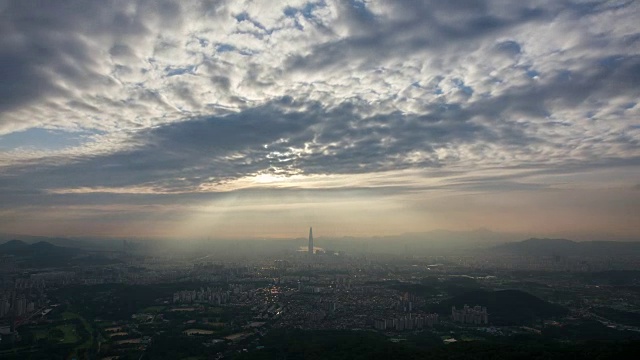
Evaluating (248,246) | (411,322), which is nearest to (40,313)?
(411,322)

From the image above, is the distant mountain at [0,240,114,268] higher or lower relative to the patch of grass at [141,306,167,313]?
higher

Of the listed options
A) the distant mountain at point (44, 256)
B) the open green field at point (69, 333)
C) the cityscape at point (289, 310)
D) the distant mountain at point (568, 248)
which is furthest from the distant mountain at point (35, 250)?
the distant mountain at point (568, 248)

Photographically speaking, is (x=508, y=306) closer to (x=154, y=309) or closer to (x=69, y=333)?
(x=154, y=309)

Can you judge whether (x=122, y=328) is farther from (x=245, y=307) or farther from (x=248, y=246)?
(x=248, y=246)

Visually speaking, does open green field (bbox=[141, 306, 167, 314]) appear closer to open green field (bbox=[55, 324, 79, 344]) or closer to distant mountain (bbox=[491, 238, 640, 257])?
open green field (bbox=[55, 324, 79, 344])

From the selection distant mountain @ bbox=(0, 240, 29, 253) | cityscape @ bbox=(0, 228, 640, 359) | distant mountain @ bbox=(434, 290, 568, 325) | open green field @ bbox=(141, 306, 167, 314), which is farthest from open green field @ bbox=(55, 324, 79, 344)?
distant mountain @ bbox=(0, 240, 29, 253)
